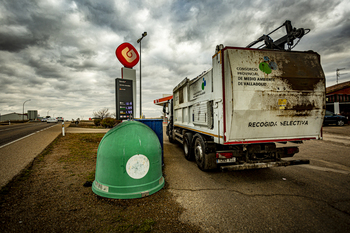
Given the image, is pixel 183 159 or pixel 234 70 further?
pixel 183 159

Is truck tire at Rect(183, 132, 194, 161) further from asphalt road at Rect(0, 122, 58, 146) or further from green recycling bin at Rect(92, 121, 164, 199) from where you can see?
asphalt road at Rect(0, 122, 58, 146)

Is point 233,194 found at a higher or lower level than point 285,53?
lower

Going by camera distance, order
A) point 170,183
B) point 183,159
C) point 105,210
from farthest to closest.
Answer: point 183,159, point 170,183, point 105,210

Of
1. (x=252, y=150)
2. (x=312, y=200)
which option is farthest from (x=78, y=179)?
(x=312, y=200)

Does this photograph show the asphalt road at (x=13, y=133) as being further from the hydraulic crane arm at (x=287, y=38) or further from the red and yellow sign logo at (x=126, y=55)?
the hydraulic crane arm at (x=287, y=38)

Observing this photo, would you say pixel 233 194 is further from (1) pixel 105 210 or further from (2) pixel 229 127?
(1) pixel 105 210

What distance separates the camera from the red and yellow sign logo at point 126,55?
6.88 metres

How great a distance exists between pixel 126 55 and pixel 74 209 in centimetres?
596

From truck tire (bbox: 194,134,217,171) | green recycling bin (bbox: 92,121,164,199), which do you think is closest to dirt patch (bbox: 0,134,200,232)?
green recycling bin (bbox: 92,121,164,199)

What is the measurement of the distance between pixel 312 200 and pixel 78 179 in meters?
5.13

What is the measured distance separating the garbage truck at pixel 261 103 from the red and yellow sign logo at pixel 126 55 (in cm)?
404

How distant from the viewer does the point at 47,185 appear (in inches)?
145

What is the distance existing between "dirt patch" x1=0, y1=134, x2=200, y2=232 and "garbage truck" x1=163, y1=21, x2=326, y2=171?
6.30 feet

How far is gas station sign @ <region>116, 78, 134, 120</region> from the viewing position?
6.28 meters
